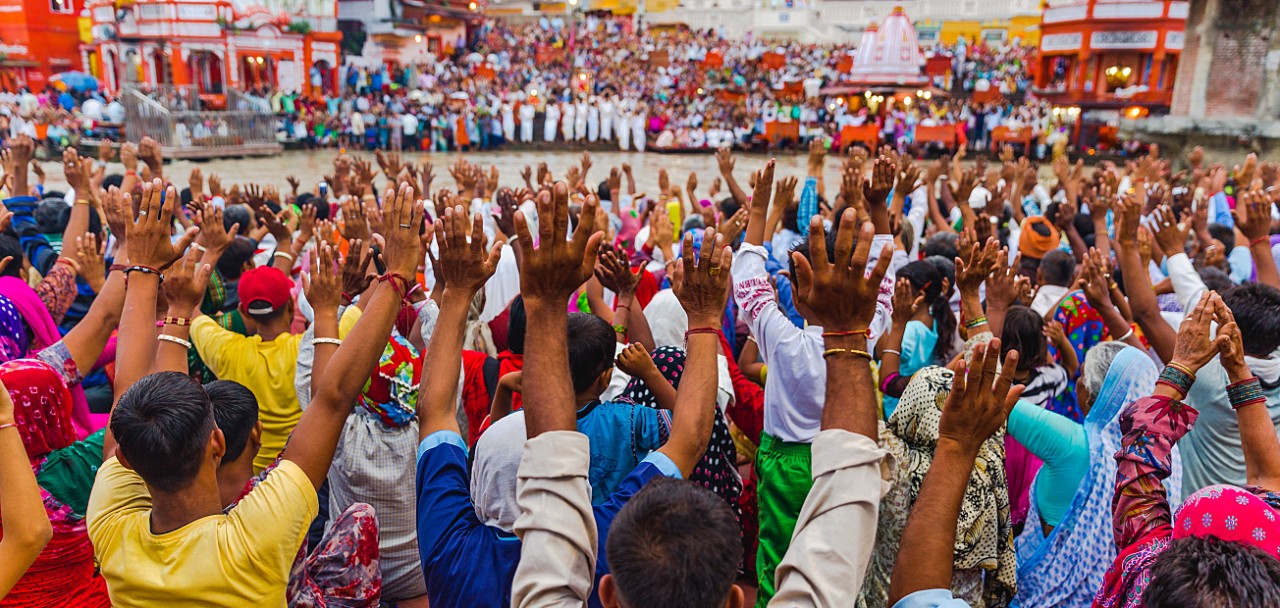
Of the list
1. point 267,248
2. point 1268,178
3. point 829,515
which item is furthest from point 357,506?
point 1268,178

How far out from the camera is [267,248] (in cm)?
549

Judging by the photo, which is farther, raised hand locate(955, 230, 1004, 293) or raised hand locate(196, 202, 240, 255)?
raised hand locate(196, 202, 240, 255)

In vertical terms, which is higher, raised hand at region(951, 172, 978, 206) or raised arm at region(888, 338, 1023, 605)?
raised hand at region(951, 172, 978, 206)

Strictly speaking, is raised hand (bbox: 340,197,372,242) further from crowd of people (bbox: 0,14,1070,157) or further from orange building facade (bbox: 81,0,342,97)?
orange building facade (bbox: 81,0,342,97)

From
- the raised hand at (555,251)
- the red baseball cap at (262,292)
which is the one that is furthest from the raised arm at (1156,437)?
the red baseball cap at (262,292)

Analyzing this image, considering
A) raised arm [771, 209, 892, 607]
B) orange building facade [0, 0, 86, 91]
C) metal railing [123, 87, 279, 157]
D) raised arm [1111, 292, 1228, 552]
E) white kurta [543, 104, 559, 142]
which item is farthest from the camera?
orange building facade [0, 0, 86, 91]

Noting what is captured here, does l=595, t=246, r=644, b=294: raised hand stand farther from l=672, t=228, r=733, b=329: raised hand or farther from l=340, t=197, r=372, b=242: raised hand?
l=340, t=197, r=372, b=242: raised hand

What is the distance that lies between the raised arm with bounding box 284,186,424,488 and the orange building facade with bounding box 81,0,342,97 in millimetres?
24743

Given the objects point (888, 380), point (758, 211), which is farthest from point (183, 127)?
point (888, 380)

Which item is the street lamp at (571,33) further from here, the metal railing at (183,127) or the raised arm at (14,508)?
the raised arm at (14,508)

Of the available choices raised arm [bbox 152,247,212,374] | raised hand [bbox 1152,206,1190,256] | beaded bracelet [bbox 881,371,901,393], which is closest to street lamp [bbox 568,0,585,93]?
raised hand [bbox 1152,206,1190,256]

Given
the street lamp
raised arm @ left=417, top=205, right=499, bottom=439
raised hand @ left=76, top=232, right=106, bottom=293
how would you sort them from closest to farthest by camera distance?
raised arm @ left=417, top=205, right=499, bottom=439 → raised hand @ left=76, top=232, right=106, bottom=293 → the street lamp

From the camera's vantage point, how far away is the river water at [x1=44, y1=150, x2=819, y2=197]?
16.8m

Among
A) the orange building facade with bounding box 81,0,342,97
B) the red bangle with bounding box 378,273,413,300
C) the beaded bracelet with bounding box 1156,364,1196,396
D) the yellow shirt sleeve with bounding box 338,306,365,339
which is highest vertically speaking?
the orange building facade with bounding box 81,0,342,97
